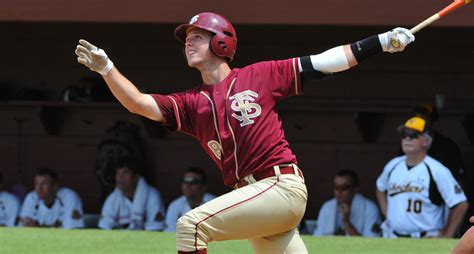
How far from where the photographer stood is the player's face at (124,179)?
31.0ft

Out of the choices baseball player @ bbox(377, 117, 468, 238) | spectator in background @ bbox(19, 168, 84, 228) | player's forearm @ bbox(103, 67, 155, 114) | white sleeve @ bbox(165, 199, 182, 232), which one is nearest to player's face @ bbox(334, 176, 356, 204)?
baseball player @ bbox(377, 117, 468, 238)

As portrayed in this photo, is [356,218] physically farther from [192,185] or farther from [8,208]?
[8,208]

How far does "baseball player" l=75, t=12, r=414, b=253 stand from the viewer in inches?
181

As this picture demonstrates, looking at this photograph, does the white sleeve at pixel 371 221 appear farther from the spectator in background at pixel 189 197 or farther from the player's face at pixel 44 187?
the player's face at pixel 44 187

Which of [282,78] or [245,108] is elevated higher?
[282,78]

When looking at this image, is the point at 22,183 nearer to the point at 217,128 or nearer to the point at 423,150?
the point at 423,150

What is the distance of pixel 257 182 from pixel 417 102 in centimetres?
490

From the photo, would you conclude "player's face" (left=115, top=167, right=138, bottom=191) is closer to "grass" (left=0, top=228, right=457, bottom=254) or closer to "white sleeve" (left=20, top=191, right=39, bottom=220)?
"white sleeve" (left=20, top=191, right=39, bottom=220)

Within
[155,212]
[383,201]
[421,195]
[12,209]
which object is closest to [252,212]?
[421,195]

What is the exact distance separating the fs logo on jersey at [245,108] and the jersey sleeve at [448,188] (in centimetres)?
366

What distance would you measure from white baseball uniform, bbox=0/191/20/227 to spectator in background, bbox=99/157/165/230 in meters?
0.89

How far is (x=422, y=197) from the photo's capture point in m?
8.18

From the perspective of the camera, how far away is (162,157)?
33.1 ft

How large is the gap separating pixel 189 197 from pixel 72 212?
1.07m
